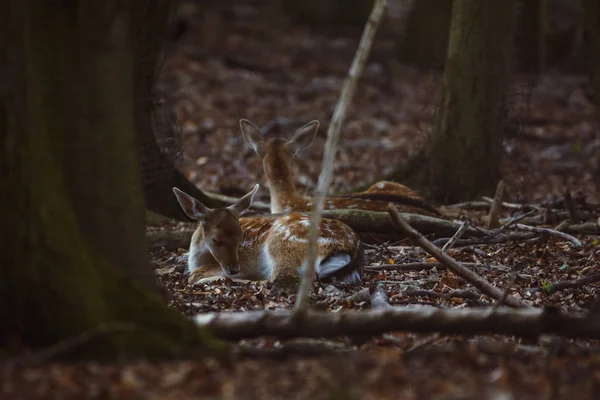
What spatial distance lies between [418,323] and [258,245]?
341 cm

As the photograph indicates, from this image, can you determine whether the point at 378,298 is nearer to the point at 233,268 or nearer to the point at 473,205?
the point at 233,268

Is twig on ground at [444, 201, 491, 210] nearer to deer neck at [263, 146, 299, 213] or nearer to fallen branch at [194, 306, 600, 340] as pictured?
deer neck at [263, 146, 299, 213]

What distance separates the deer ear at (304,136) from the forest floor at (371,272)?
1.43 metres

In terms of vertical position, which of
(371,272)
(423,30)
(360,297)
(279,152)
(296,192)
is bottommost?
(371,272)

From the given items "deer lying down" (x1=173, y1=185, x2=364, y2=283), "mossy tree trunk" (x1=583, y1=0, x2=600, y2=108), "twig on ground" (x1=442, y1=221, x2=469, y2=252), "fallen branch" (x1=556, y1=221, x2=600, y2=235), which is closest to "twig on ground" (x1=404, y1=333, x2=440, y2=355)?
"deer lying down" (x1=173, y1=185, x2=364, y2=283)

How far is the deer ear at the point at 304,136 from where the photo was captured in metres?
9.38

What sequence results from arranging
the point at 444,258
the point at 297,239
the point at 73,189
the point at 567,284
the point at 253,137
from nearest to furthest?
the point at 73,189
the point at 444,258
the point at 567,284
the point at 297,239
the point at 253,137

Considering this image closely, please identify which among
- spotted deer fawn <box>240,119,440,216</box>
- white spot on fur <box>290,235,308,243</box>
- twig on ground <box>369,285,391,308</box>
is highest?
spotted deer fawn <box>240,119,440,216</box>

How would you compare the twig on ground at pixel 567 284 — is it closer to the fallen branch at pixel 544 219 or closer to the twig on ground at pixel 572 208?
the twig on ground at pixel 572 208

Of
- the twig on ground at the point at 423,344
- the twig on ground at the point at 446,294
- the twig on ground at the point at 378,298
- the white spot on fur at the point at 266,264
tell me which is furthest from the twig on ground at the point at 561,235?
the twig on ground at the point at 423,344

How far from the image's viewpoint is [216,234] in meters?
7.72

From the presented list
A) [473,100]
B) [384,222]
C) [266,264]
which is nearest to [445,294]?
[266,264]

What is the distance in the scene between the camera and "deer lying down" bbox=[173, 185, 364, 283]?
286 inches

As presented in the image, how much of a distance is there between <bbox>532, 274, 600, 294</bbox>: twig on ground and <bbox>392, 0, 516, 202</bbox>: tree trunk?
135 inches
